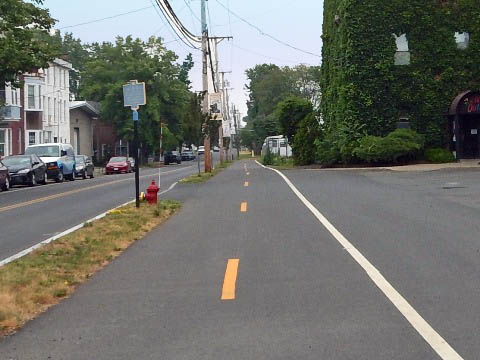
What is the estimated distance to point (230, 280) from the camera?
9.11 meters

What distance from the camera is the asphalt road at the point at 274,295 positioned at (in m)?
6.24

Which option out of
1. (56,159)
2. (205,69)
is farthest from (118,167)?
(205,69)

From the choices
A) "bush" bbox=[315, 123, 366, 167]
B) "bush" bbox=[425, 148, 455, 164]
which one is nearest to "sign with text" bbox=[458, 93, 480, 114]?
"bush" bbox=[425, 148, 455, 164]

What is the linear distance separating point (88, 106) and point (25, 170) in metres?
41.4

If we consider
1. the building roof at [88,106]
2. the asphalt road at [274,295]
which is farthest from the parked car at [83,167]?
the asphalt road at [274,295]

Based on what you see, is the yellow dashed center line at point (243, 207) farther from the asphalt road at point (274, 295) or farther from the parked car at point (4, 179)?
the parked car at point (4, 179)

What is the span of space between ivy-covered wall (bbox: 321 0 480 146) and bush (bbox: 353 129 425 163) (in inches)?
71.8

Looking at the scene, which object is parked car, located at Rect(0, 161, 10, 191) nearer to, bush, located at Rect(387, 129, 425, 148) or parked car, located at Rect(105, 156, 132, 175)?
bush, located at Rect(387, 129, 425, 148)

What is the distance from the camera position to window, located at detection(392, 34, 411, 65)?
132 ft

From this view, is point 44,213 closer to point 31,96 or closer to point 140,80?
point 31,96

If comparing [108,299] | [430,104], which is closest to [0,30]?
[430,104]

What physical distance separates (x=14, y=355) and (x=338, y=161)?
37.6m

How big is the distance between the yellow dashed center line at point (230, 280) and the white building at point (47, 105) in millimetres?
45971

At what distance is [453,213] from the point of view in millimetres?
15820
